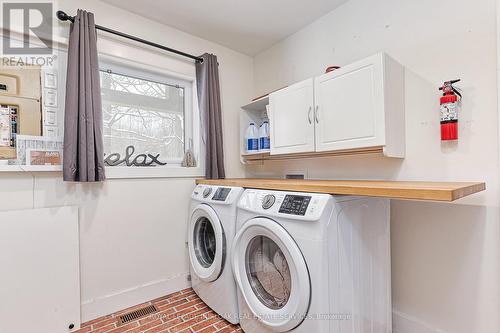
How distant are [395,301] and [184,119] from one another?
A: 7.42 feet

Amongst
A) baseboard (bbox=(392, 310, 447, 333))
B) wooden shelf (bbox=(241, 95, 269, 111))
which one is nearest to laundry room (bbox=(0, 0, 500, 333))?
baseboard (bbox=(392, 310, 447, 333))

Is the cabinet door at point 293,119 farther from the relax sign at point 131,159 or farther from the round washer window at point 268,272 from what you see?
the relax sign at point 131,159

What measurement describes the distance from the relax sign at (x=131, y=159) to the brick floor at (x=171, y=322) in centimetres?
115

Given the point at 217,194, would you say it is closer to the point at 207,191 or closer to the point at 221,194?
the point at 221,194

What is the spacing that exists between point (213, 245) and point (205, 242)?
12cm

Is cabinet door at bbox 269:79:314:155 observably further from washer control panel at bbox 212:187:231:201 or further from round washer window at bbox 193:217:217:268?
round washer window at bbox 193:217:217:268

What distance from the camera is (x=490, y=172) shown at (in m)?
1.29

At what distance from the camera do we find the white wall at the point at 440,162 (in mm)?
1294

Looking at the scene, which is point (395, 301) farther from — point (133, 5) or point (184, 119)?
point (133, 5)

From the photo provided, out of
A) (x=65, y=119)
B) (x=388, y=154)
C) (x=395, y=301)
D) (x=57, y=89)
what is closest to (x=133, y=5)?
(x=57, y=89)

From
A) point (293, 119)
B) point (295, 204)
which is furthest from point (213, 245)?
point (293, 119)

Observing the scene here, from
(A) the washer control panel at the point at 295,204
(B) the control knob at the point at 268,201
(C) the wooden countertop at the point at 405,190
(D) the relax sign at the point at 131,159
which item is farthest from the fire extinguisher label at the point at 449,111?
(D) the relax sign at the point at 131,159

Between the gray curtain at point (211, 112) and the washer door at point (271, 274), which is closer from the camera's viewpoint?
the washer door at point (271, 274)

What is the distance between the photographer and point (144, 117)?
2184 mm
